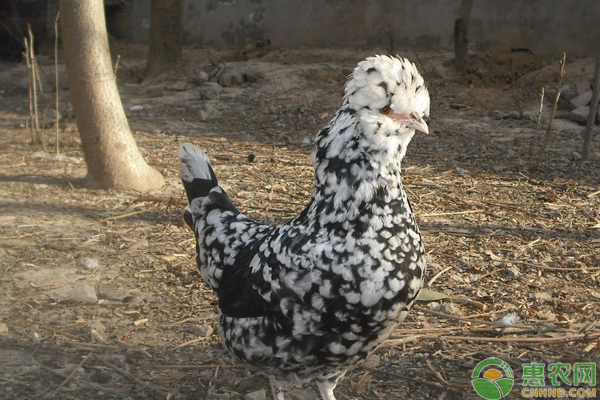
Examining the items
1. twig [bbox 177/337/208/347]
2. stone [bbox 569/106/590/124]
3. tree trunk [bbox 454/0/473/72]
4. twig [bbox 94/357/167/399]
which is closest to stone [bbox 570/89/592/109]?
stone [bbox 569/106/590/124]

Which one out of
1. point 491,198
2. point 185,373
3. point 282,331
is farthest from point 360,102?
point 491,198

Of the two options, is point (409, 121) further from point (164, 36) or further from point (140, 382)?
point (164, 36)

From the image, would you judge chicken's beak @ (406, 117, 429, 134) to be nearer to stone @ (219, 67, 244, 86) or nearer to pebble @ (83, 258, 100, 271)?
pebble @ (83, 258, 100, 271)

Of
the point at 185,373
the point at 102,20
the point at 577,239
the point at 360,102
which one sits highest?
A: the point at 102,20

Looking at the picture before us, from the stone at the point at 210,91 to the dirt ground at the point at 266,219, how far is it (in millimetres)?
967

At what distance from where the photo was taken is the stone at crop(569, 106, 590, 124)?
777 cm

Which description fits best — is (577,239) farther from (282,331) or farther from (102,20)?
(102,20)

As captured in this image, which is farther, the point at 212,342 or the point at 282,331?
the point at 212,342

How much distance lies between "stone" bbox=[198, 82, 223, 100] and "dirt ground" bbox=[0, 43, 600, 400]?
0.97 m

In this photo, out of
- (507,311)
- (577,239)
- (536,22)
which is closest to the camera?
(507,311)

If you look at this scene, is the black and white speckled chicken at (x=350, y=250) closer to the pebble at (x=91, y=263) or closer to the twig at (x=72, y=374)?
the twig at (x=72, y=374)

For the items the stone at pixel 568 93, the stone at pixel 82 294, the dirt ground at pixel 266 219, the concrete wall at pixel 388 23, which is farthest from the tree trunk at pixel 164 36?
the stone at pixel 82 294

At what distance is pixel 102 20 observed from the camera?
17.1 feet

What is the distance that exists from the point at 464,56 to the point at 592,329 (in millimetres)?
7507
